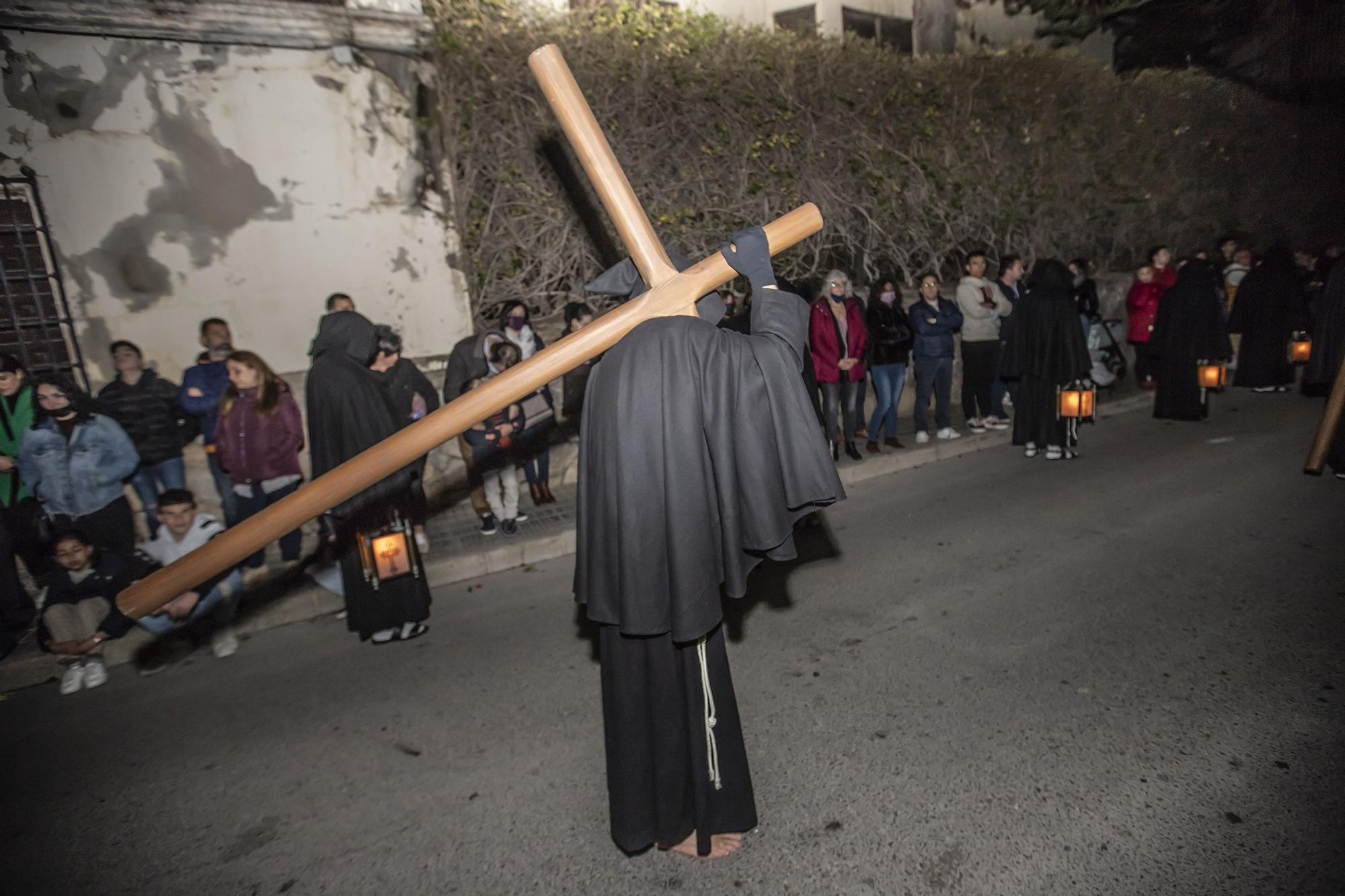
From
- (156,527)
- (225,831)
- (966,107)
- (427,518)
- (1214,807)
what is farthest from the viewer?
(966,107)

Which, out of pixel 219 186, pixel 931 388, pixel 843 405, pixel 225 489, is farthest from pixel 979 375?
pixel 219 186

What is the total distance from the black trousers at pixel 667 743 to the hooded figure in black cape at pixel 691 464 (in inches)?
1.7

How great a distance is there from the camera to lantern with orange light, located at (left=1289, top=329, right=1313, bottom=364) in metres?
9.81

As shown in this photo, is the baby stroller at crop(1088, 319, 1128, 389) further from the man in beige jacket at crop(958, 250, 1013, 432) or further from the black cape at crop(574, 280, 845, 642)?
the black cape at crop(574, 280, 845, 642)

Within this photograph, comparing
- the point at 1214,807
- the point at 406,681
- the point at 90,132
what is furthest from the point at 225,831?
the point at 90,132

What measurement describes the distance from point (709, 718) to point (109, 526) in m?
5.01

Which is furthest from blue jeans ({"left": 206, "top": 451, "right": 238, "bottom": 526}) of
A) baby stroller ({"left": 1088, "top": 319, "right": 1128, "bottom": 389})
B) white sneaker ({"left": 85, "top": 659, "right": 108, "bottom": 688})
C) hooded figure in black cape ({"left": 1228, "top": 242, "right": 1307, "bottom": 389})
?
hooded figure in black cape ({"left": 1228, "top": 242, "right": 1307, "bottom": 389})

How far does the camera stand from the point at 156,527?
600cm

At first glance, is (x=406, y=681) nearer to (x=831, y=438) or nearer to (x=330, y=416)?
(x=330, y=416)

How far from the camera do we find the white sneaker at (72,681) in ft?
15.2

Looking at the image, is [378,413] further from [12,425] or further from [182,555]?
[12,425]

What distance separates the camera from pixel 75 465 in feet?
16.8

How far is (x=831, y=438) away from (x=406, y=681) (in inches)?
219

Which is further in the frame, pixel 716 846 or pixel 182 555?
pixel 182 555
